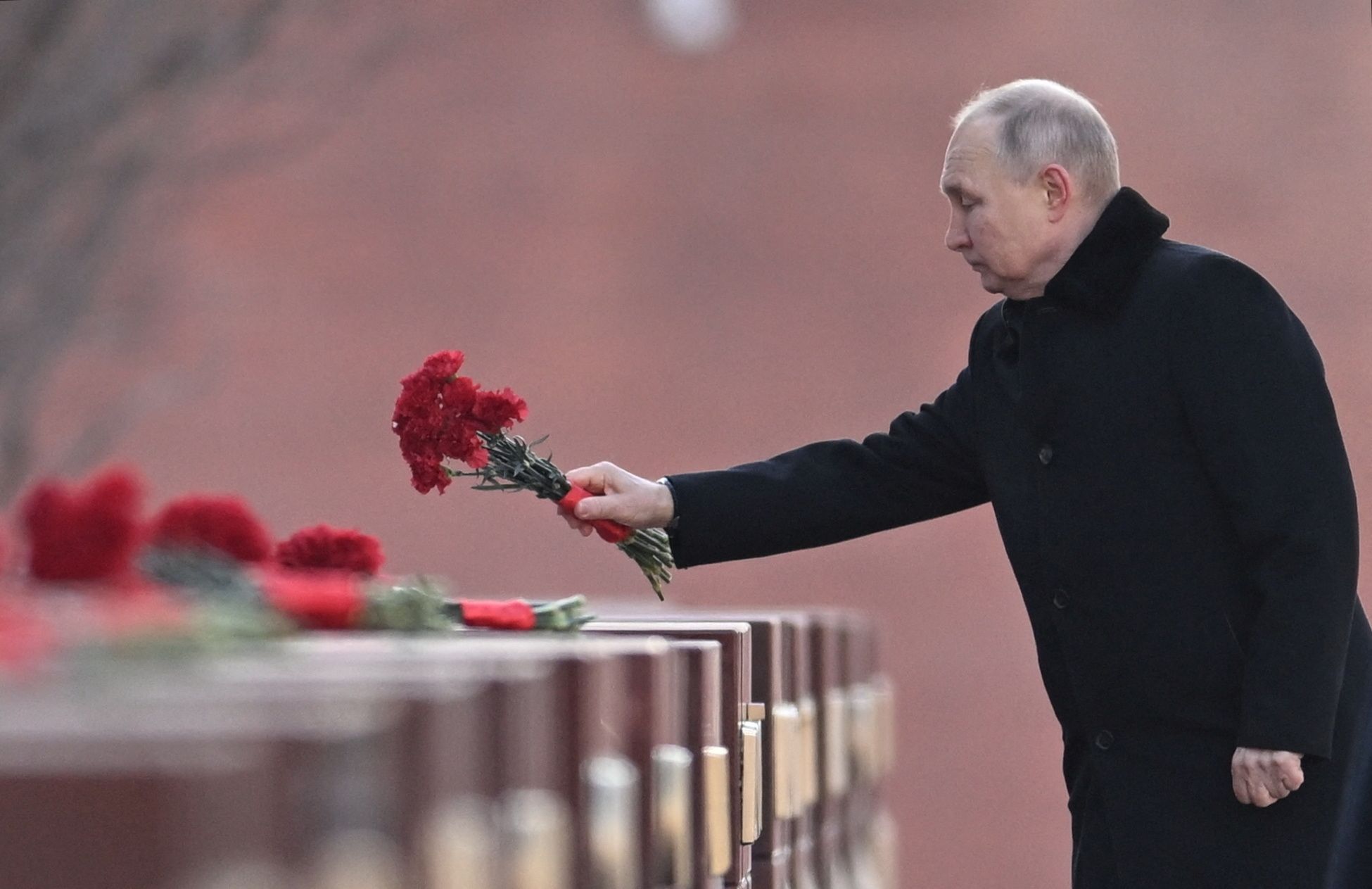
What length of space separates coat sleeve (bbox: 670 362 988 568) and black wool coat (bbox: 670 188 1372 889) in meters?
0.21

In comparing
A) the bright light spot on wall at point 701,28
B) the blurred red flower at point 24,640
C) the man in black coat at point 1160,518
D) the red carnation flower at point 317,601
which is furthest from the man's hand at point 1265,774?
the bright light spot on wall at point 701,28

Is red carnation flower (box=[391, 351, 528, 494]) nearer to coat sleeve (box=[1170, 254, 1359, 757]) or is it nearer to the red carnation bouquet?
the red carnation bouquet

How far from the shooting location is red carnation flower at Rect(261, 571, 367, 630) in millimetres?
1314

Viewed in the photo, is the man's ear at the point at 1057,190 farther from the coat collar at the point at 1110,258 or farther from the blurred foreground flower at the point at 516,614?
the blurred foreground flower at the point at 516,614

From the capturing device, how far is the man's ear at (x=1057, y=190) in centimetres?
209

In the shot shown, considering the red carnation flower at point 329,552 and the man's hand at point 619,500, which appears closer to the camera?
the red carnation flower at point 329,552

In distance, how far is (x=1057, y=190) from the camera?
6.88 feet

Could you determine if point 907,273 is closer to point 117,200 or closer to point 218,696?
point 117,200

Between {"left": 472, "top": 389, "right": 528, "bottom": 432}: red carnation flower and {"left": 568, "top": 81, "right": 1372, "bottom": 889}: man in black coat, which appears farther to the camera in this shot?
{"left": 472, "top": 389, "right": 528, "bottom": 432}: red carnation flower

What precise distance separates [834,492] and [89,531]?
130cm

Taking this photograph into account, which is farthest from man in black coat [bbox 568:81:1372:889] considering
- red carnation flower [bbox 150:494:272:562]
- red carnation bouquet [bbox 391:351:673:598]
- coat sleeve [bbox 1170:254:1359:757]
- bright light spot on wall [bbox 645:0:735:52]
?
bright light spot on wall [bbox 645:0:735:52]

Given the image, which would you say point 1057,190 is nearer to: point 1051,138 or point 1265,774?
point 1051,138

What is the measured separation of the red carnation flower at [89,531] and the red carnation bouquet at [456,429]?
75 cm

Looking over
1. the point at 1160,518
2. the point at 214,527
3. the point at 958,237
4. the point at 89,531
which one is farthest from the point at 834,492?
the point at 89,531
